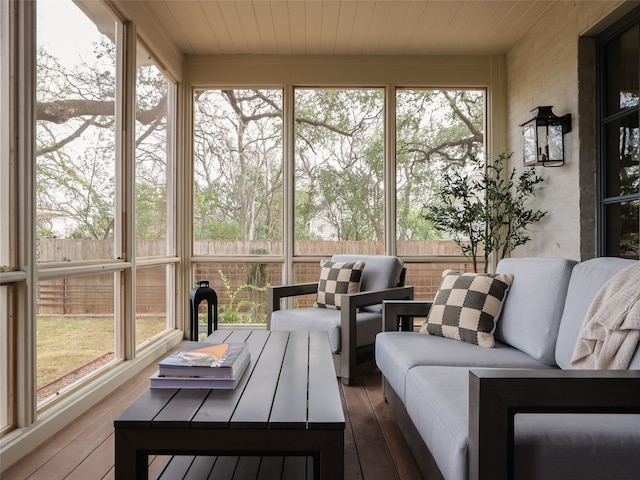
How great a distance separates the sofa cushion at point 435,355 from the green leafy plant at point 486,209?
1.93 meters

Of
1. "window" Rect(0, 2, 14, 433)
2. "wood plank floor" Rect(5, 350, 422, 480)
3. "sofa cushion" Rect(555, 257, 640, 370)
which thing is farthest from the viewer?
"window" Rect(0, 2, 14, 433)

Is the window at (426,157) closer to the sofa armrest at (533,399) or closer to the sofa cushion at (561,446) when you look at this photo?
the sofa cushion at (561,446)

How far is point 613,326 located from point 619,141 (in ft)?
7.29

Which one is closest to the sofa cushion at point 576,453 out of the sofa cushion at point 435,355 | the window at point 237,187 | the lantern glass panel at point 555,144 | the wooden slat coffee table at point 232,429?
the wooden slat coffee table at point 232,429

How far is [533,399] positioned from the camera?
1.11 meters

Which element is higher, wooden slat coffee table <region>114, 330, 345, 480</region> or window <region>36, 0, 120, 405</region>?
window <region>36, 0, 120, 405</region>

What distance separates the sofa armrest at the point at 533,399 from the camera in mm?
1107

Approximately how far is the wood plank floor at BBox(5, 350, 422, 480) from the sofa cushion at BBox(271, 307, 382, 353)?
46cm

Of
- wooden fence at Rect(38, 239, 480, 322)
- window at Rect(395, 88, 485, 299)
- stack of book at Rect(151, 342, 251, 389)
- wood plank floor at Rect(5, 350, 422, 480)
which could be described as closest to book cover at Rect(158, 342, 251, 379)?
stack of book at Rect(151, 342, 251, 389)

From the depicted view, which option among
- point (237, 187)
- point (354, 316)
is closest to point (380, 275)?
point (354, 316)

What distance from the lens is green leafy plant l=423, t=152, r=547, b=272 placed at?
394 cm

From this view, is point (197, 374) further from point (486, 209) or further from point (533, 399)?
point (486, 209)

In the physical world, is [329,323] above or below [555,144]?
below

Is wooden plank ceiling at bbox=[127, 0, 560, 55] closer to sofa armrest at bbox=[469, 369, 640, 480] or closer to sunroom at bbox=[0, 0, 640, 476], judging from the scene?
sunroom at bbox=[0, 0, 640, 476]
